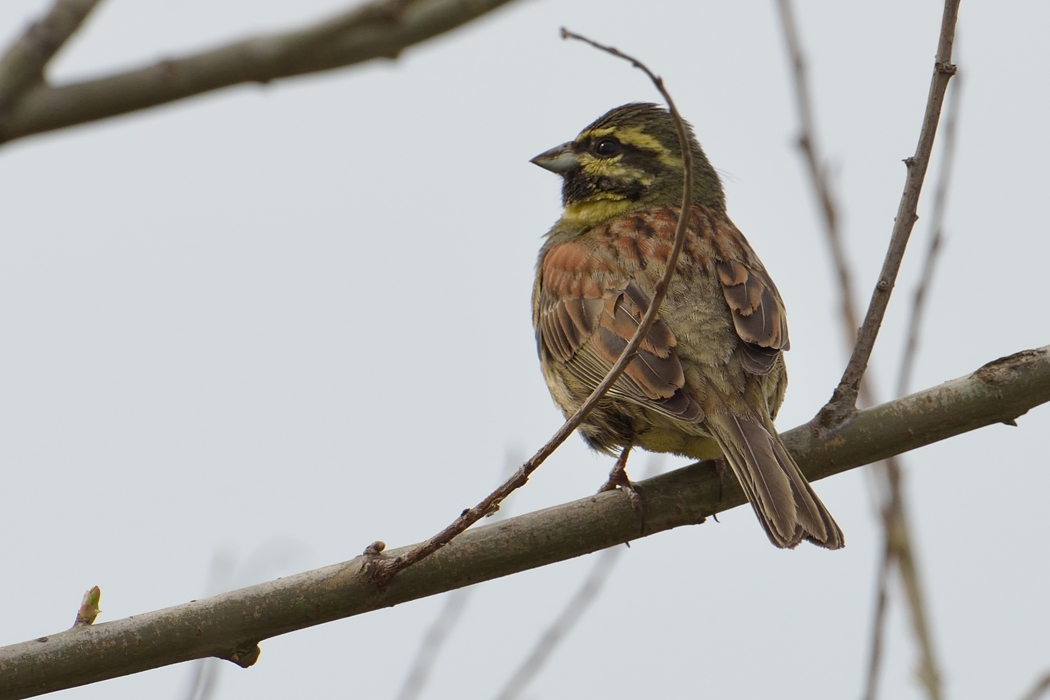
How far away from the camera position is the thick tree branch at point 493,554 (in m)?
3.98

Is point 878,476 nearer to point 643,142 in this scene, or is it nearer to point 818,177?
point 818,177

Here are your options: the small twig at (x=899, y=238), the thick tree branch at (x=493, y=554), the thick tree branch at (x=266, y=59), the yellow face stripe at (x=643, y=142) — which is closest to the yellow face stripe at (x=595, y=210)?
the yellow face stripe at (x=643, y=142)

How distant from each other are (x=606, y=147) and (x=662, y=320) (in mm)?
1774

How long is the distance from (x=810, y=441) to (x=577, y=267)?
6.30 ft

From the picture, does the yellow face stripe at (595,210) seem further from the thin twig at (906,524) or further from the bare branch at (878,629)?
the bare branch at (878,629)

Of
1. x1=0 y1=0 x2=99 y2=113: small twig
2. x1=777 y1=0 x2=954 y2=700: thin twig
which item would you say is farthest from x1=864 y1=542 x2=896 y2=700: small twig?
x1=0 y1=0 x2=99 y2=113: small twig

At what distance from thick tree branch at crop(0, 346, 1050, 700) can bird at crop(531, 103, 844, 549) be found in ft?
0.65

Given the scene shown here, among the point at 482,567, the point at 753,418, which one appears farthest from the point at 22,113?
the point at 753,418

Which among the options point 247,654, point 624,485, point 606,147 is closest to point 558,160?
point 606,147

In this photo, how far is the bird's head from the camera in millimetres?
7059

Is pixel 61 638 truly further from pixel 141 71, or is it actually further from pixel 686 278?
pixel 686 278

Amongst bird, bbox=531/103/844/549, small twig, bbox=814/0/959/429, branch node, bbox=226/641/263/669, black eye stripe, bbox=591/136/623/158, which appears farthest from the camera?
A: black eye stripe, bbox=591/136/623/158

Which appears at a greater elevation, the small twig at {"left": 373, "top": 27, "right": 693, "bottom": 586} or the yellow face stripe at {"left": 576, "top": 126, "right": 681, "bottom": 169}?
the yellow face stripe at {"left": 576, "top": 126, "right": 681, "bottom": 169}

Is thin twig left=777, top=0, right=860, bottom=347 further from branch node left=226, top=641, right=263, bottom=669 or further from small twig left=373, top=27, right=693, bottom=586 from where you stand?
branch node left=226, top=641, right=263, bottom=669
